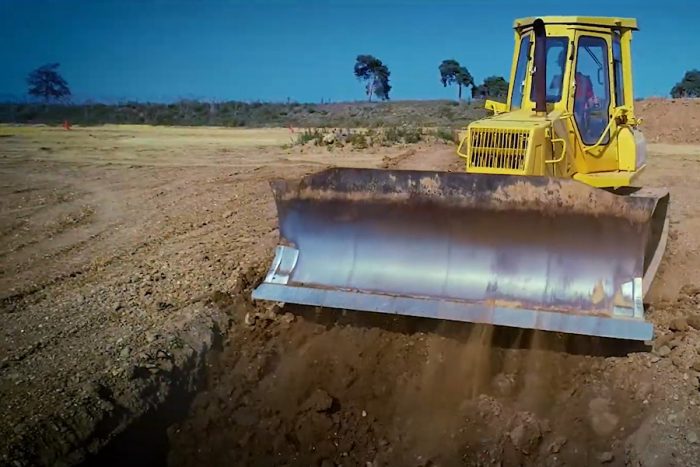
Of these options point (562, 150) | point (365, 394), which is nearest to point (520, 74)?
point (562, 150)

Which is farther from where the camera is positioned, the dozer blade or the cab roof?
the cab roof

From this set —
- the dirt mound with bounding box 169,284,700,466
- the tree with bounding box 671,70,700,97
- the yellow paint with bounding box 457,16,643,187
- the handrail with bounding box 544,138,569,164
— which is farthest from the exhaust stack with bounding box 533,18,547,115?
the tree with bounding box 671,70,700,97

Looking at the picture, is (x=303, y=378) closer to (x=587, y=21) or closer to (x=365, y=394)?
(x=365, y=394)

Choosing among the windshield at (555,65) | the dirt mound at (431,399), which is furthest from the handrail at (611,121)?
the dirt mound at (431,399)

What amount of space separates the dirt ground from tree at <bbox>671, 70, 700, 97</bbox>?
152ft

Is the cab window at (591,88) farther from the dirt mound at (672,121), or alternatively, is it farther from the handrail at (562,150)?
the dirt mound at (672,121)

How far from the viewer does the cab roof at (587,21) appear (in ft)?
20.9

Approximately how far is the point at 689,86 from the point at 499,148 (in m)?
50.4

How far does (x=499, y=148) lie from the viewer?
18.4 ft

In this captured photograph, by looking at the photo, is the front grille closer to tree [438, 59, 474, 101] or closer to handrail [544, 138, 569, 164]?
handrail [544, 138, 569, 164]

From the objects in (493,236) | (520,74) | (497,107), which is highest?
(520,74)

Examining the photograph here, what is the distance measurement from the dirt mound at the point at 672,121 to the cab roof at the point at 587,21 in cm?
1893

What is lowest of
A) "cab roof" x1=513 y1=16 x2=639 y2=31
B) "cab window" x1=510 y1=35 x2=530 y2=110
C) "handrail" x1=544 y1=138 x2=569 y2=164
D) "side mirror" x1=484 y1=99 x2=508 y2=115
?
"handrail" x1=544 y1=138 x2=569 y2=164

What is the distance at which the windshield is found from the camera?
21.1ft
